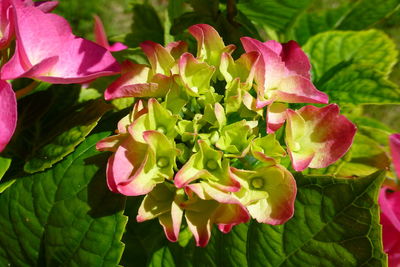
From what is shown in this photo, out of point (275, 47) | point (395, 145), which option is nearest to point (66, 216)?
point (275, 47)

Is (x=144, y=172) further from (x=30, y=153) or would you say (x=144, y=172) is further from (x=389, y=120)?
(x=389, y=120)

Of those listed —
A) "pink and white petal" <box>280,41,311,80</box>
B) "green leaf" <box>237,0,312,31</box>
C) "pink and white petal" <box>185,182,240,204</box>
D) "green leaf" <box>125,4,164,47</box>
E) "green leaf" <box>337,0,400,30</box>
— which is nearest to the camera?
"pink and white petal" <box>185,182,240,204</box>

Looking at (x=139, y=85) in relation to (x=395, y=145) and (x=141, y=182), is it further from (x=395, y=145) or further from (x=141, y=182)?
(x=395, y=145)

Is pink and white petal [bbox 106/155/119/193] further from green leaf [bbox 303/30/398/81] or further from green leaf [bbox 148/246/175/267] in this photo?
green leaf [bbox 303/30/398/81]

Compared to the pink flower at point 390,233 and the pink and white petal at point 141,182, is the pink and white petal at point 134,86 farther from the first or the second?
the pink flower at point 390,233

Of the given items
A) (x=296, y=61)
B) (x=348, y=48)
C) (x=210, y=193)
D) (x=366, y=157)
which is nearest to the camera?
(x=210, y=193)

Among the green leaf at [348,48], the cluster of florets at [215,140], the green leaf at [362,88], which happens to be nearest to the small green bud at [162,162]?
the cluster of florets at [215,140]

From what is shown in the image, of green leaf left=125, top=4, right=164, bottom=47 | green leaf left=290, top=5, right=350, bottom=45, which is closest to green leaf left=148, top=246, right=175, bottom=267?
green leaf left=125, top=4, right=164, bottom=47
